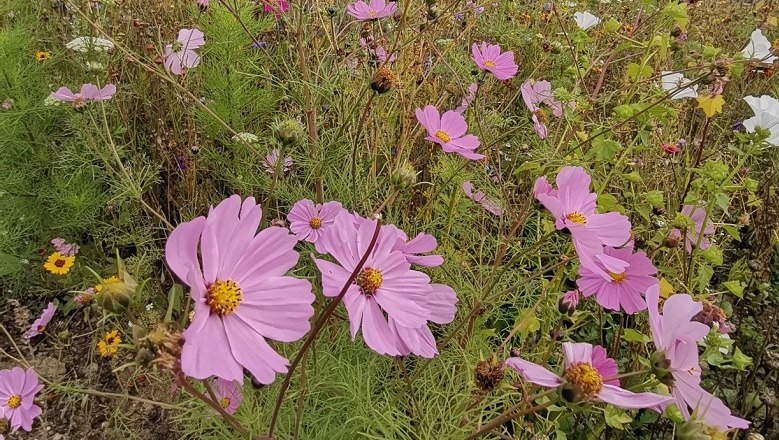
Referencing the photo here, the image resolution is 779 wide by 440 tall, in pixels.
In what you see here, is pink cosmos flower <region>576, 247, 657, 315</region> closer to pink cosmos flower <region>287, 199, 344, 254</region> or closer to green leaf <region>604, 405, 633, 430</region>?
green leaf <region>604, 405, 633, 430</region>

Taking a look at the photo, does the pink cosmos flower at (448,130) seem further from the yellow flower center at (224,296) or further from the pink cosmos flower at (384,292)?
the yellow flower center at (224,296)

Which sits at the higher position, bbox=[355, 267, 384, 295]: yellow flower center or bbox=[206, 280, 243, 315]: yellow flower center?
bbox=[206, 280, 243, 315]: yellow flower center

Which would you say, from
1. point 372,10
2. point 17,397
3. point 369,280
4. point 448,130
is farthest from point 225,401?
point 372,10

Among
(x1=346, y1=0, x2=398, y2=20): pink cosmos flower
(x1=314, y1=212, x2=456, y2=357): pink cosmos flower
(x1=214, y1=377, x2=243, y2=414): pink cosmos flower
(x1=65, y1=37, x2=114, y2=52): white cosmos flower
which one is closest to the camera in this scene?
(x1=314, y1=212, x2=456, y2=357): pink cosmos flower

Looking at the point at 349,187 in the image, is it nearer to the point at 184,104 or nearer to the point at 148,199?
the point at 184,104

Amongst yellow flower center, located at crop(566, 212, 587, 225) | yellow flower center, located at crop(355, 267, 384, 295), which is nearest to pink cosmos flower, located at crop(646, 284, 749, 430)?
yellow flower center, located at crop(566, 212, 587, 225)

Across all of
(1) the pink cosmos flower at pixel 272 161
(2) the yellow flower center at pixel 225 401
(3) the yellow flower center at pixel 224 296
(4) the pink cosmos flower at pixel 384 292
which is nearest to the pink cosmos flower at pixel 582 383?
(4) the pink cosmos flower at pixel 384 292

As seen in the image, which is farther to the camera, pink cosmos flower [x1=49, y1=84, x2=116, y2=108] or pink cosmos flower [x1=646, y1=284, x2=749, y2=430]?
pink cosmos flower [x1=49, y1=84, x2=116, y2=108]

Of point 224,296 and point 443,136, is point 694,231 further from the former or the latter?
point 224,296
